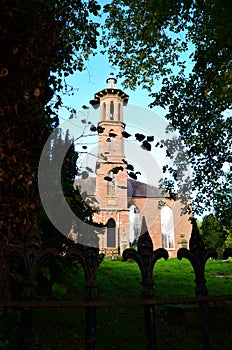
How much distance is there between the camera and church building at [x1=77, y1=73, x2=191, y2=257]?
33.8m

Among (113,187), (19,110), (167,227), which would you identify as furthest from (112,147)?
(19,110)

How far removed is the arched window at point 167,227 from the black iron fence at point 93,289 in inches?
1480

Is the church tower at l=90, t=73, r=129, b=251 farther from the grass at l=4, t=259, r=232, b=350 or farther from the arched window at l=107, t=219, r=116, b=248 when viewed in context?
the grass at l=4, t=259, r=232, b=350

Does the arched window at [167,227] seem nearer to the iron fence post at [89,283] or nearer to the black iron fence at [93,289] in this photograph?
the black iron fence at [93,289]

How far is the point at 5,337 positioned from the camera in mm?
2771

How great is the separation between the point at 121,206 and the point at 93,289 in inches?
1300

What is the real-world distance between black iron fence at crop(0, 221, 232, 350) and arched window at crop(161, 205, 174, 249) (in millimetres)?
37601

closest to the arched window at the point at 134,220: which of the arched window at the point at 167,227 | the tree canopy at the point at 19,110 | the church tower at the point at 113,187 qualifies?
the church tower at the point at 113,187

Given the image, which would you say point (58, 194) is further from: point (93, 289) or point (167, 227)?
point (167, 227)

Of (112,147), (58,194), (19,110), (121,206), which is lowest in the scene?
(58,194)

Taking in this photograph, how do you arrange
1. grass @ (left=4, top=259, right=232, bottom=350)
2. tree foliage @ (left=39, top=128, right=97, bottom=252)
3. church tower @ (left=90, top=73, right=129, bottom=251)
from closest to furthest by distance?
1. grass @ (left=4, top=259, right=232, bottom=350)
2. tree foliage @ (left=39, top=128, right=97, bottom=252)
3. church tower @ (left=90, top=73, right=129, bottom=251)

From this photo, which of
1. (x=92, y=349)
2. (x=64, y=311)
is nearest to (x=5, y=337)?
(x=92, y=349)

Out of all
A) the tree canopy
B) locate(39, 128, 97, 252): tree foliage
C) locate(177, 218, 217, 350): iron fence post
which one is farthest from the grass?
locate(177, 218, 217, 350): iron fence post

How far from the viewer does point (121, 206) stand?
35.0 m
